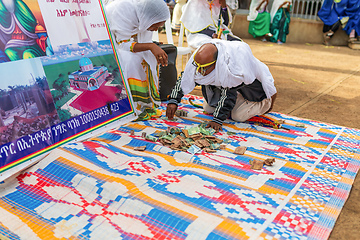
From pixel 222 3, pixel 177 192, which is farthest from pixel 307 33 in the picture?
pixel 177 192

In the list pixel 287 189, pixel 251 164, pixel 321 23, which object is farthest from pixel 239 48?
pixel 321 23

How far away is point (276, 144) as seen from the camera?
106 inches

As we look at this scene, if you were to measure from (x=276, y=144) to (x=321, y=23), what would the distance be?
7615 millimetres

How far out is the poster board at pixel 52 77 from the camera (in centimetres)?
212

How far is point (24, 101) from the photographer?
7.22ft

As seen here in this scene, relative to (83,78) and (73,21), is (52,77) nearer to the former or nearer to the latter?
(83,78)

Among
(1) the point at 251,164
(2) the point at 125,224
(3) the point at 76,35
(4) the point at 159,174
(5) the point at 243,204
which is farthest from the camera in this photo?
(3) the point at 76,35

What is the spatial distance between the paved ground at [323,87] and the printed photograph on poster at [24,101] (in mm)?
1989

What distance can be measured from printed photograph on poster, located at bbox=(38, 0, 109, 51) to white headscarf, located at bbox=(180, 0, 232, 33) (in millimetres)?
1681

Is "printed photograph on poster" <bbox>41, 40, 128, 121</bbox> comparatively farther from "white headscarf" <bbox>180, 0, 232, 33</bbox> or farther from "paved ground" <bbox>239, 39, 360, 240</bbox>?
"paved ground" <bbox>239, 39, 360, 240</bbox>

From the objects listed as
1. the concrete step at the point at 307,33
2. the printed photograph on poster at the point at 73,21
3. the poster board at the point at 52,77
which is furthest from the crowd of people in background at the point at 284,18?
the poster board at the point at 52,77

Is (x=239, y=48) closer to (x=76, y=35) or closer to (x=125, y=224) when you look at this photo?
(x=76, y=35)

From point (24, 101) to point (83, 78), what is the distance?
21.8 inches

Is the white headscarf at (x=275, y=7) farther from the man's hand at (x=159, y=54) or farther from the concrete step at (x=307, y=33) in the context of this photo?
the man's hand at (x=159, y=54)
